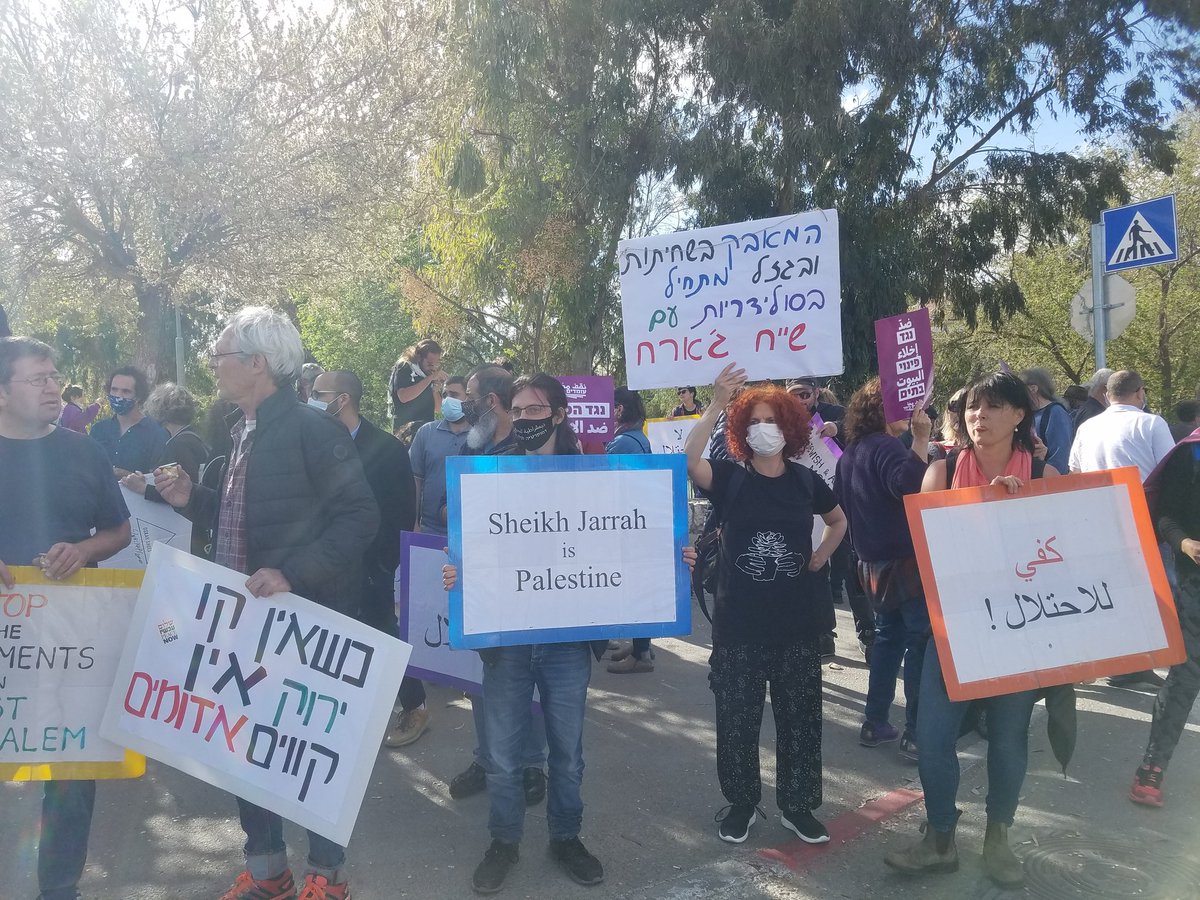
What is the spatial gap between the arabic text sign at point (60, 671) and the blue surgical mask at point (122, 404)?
2723 mm

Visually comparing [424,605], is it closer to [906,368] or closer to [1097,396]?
[906,368]

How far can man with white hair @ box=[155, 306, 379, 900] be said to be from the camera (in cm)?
324

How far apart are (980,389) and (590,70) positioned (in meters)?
15.6

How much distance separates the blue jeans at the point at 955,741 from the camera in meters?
3.51

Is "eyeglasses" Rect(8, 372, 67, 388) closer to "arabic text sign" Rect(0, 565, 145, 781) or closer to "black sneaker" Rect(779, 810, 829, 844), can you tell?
"arabic text sign" Rect(0, 565, 145, 781)

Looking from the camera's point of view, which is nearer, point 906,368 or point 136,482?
point 136,482

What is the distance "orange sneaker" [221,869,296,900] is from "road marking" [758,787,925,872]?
1.79m

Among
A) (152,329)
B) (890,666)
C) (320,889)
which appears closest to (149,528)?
(320,889)

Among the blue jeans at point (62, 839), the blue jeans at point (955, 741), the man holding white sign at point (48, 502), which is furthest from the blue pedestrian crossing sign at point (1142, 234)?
the blue jeans at point (62, 839)

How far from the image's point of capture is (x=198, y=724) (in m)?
3.23

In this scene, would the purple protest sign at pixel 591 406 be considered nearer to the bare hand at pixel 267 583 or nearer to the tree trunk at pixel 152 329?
the bare hand at pixel 267 583

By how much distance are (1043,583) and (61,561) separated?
347 centimetres

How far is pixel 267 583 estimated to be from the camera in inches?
124

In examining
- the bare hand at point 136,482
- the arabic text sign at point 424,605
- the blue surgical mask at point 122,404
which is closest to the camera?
the bare hand at point 136,482
